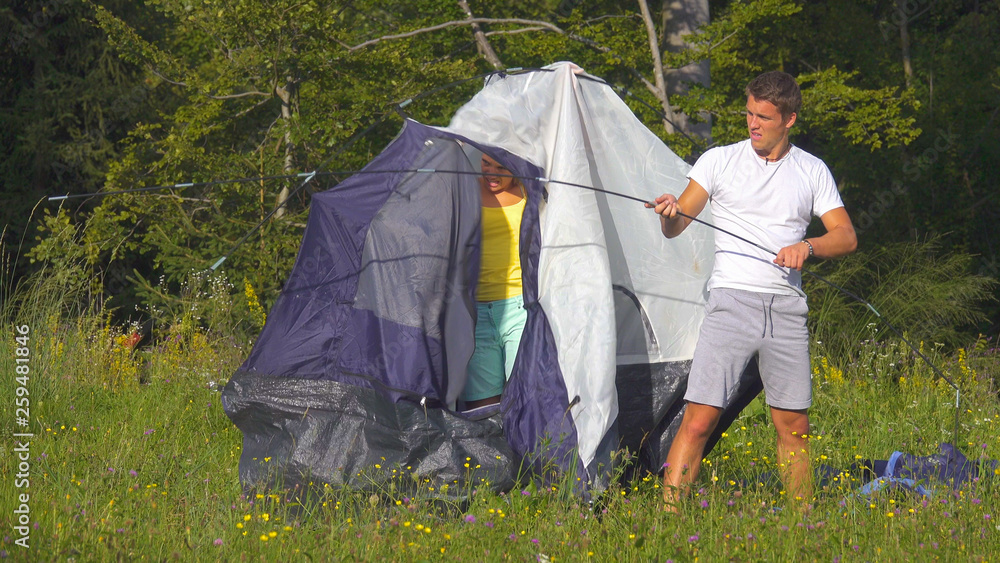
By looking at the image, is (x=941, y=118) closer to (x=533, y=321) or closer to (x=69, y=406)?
(x=533, y=321)

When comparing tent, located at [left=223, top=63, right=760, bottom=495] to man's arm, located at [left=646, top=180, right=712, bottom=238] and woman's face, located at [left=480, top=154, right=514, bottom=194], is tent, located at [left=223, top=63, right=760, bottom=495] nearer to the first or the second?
woman's face, located at [left=480, top=154, right=514, bottom=194]

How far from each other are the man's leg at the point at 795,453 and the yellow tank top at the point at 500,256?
1.16 m

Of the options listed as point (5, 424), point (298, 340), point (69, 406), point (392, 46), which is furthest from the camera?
point (392, 46)

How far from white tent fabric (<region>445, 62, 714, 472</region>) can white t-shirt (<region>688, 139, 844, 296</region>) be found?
469 millimetres

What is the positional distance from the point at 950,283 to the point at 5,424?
6666 millimetres

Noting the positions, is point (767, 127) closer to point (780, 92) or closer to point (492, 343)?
point (780, 92)

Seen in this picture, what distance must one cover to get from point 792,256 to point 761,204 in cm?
30

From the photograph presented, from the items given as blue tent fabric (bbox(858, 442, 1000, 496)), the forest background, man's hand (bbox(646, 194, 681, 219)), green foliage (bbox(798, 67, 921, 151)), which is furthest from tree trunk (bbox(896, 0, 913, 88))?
man's hand (bbox(646, 194, 681, 219))

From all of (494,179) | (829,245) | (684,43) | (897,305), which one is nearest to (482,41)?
(684,43)

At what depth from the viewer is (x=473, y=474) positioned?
11.0 feet

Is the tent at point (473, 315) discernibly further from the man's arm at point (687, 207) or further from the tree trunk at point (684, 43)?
the tree trunk at point (684, 43)

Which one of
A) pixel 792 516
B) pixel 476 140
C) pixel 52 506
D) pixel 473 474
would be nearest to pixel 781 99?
pixel 476 140

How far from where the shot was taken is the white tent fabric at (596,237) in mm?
3369

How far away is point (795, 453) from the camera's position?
3.30 meters
